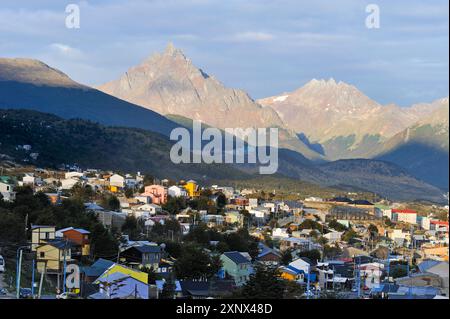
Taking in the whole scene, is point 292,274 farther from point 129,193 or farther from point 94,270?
point 129,193

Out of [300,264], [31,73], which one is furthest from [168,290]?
[31,73]

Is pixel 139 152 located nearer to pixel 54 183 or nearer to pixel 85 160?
pixel 85 160

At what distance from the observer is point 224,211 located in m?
43.3

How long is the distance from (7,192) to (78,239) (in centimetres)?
925

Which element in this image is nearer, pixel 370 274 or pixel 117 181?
pixel 370 274

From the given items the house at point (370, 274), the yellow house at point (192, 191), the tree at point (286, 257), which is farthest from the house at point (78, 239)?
the yellow house at point (192, 191)

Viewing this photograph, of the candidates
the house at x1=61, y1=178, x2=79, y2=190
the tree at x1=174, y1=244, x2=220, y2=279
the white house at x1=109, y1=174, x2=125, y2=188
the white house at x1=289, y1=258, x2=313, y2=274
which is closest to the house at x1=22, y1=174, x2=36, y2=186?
the house at x1=61, y1=178, x2=79, y2=190

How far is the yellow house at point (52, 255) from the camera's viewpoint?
1875cm

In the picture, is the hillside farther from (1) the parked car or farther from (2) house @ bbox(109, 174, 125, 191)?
(1) the parked car

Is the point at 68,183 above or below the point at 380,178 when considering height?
above

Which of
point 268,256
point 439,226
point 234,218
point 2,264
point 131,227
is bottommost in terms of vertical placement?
point 439,226

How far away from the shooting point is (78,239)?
73.6 feet
